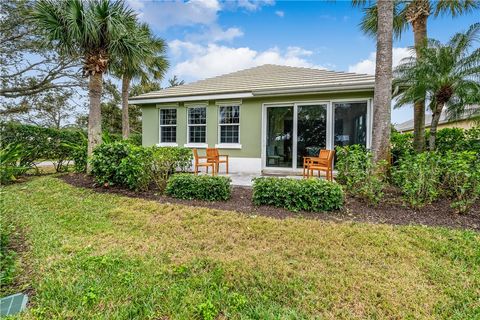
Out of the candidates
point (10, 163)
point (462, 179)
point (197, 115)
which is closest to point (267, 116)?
point (197, 115)

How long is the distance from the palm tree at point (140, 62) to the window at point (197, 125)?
2.83m

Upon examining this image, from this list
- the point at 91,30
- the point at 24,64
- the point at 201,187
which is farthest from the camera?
the point at 24,64

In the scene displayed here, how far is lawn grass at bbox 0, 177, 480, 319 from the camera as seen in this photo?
100 inches

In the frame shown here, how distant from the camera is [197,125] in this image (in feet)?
36.6

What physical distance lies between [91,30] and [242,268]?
28.2 ft

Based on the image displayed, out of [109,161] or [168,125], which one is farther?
[168,125]

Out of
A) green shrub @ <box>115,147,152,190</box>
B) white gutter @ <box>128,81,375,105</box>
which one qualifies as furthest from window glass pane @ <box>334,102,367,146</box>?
green shrub @ <box>115,147,152,190</box>

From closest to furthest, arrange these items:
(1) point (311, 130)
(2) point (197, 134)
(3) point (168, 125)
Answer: (1) point (311, 130)
(2) point (197, 134)
(3) point (168, 125)

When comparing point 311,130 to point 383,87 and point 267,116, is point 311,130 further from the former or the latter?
point 383,87

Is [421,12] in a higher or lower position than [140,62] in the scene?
higher

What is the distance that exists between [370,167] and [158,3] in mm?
10244

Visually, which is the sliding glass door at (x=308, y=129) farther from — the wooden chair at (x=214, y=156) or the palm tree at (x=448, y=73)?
the wooden chair at (x=214, y=156)

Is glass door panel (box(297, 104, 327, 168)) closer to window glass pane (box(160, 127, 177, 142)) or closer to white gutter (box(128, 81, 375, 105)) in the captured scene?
white gutter (box(128, 81, 375, 105))

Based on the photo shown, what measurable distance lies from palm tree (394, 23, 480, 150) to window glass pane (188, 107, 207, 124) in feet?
25.5
